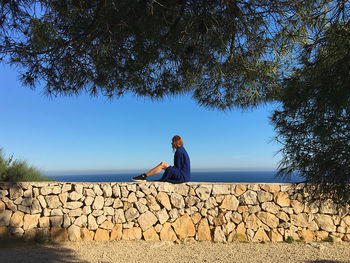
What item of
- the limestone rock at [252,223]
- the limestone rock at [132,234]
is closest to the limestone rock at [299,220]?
the limestone rock at [252,223]

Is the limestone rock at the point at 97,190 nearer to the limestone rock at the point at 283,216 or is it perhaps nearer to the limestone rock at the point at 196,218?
the limestone rock at the point at 196,218

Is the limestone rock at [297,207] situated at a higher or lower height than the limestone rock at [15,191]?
lower

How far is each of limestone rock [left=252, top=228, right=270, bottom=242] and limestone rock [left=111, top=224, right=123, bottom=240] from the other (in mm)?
2308

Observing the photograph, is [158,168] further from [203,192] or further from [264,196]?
[264,196]

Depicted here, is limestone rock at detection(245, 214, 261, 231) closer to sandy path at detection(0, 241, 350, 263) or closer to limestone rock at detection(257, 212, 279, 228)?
limestone rock at detection(257, 212, 279, 228)

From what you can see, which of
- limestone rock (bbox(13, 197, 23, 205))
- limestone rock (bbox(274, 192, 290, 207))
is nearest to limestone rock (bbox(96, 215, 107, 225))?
limestone rock (bbox(13, 197, 23, 205))

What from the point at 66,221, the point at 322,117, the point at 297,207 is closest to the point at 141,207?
the point at 66,221

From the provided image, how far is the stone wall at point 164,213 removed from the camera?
481 cm

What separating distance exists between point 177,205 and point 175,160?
78cm

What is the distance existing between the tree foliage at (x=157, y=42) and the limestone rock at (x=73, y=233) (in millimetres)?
2349

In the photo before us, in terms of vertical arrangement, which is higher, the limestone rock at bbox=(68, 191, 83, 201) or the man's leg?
the man's leg

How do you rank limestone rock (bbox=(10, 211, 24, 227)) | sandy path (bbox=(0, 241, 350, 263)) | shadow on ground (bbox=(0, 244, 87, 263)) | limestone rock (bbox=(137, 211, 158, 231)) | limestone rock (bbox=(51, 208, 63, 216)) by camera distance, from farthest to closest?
1. limestone rock (bbox=(137, 211, 158, 231))
2. limestone rock (bbox=(51, 208, 63, 216))
3. limestone rock (bbox=(10, 211, 24, 227))
4. sandy path (bbox=(0, 241, 350, 263))
5. shadow on ground (bbox=(0, 244, 87, 263))

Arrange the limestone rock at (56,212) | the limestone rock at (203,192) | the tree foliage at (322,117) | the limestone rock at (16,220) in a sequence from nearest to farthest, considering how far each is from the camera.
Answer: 1. the tree foliage at (322,117)
2. the limestone rock at (16,220)
3. the limestone rock at (56,212)
4. the limestone rock at (203,192)

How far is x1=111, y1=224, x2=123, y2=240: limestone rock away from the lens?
16.1 ft
